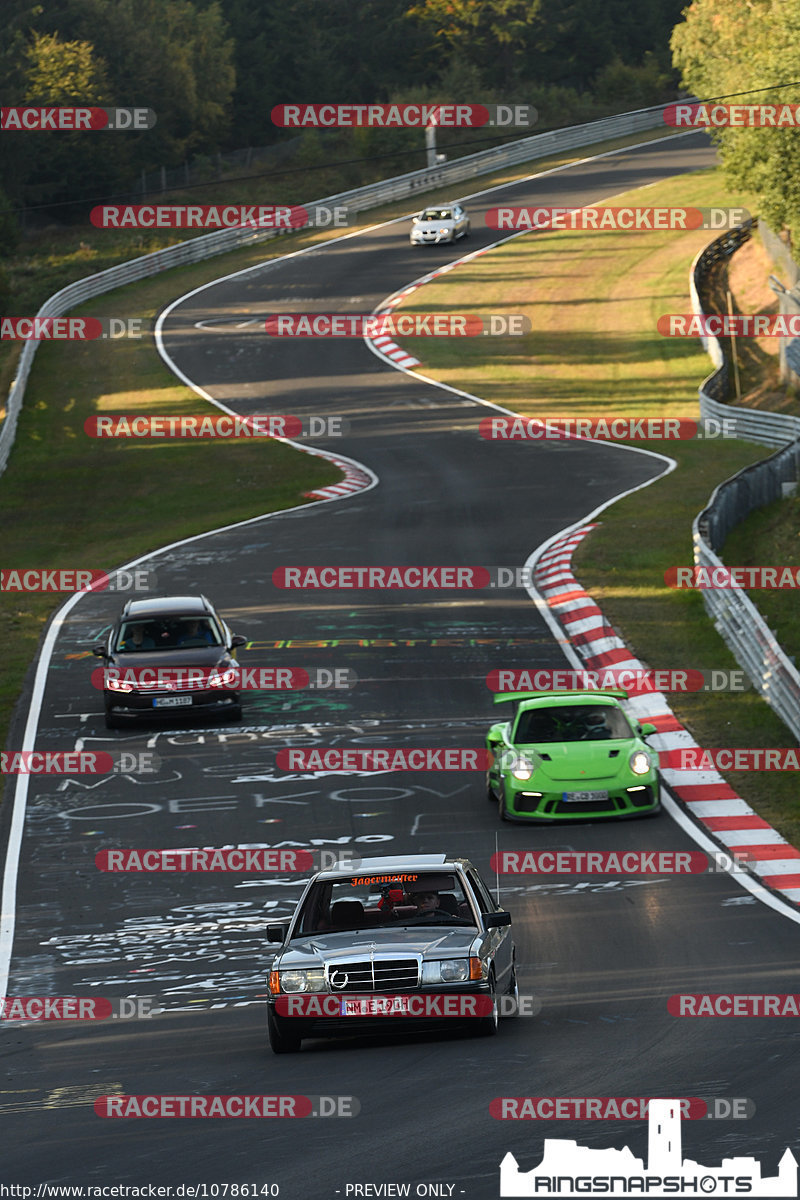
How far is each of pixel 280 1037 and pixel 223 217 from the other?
70.8m

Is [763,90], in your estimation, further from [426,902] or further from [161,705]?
[426,902]

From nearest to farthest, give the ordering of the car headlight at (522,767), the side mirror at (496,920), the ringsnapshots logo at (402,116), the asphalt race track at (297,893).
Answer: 1. the asphalt race track at (297,893)
2. the side mirror at (496,920)
3. the car headlight at (522,767)
4. the ringsnapshots logo at (402,116)

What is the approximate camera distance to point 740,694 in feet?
76.3

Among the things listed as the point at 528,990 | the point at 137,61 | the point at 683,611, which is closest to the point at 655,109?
the point at 137,61

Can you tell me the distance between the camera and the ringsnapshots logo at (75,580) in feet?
106

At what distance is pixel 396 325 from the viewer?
5838 centimetres

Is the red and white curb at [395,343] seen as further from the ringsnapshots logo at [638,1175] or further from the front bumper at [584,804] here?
the ringsnapshots logo at [638,1175]

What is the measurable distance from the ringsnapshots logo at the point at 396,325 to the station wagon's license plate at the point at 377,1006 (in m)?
47.9

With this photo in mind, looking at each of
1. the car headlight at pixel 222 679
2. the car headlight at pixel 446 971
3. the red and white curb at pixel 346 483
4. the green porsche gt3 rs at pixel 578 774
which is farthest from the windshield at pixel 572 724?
the red and white curb at pixel 346 483

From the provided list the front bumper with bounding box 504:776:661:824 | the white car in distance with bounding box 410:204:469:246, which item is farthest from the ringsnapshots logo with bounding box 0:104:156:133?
the front bumper with bounding box 504:776:661:824

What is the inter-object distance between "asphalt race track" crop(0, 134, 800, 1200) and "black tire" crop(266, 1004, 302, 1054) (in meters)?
0.14

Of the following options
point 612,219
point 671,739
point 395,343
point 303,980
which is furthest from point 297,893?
point 612,219

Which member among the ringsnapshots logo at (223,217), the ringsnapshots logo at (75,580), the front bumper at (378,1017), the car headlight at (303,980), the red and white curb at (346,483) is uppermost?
the ringsnapshots logo at (223,217)

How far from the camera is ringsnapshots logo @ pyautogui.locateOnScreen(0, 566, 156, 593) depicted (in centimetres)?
3225
